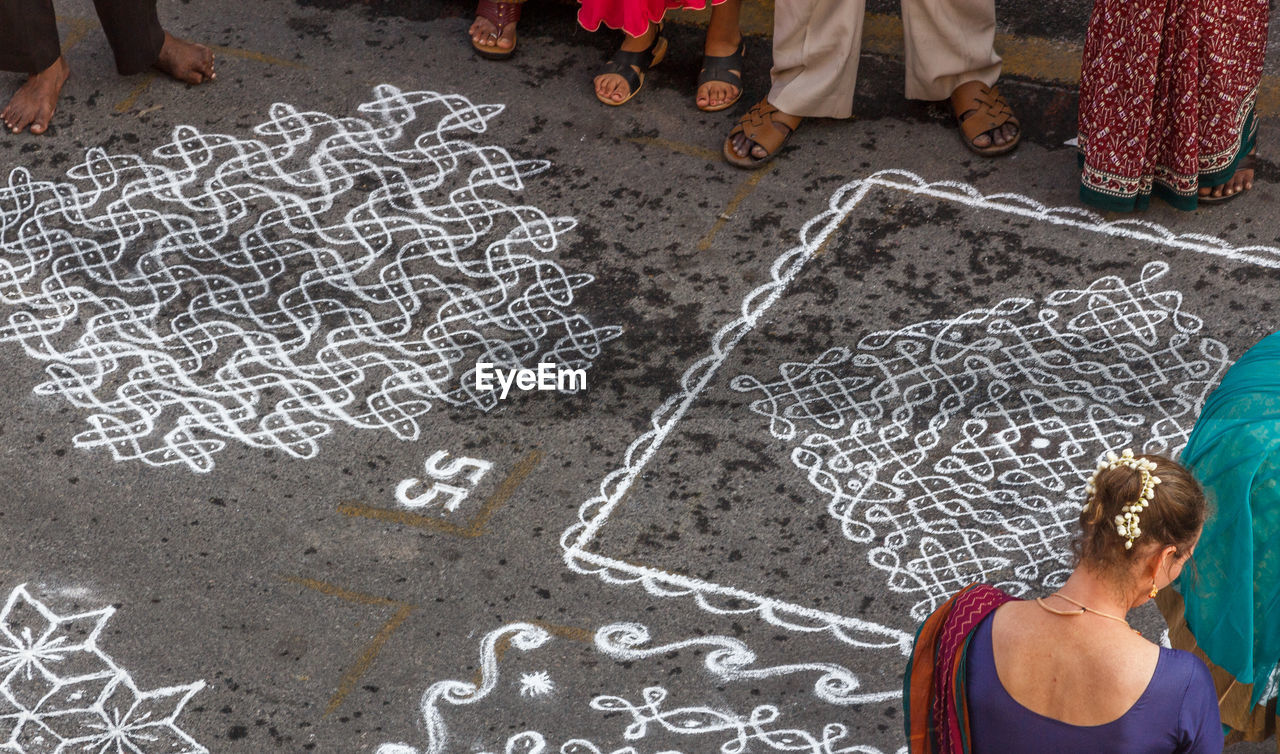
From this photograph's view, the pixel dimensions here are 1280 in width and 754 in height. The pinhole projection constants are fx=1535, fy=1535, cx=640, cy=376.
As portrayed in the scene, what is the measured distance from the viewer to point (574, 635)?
3396 mm

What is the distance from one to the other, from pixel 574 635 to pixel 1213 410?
56.7 inches

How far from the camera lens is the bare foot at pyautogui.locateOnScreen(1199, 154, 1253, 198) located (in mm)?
4473

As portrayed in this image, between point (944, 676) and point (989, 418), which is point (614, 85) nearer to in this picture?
point (989, 418)

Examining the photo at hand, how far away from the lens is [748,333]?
4188 mm

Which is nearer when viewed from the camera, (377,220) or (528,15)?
(377,220)

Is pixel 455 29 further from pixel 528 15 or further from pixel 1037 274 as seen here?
pixel 1037 274

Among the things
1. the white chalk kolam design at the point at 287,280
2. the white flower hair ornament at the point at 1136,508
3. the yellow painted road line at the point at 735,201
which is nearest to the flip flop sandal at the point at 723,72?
the yellow painted road line at the point at 735,201

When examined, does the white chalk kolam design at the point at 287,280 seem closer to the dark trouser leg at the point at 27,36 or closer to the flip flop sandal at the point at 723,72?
the dark trouser leg at the point at 27,36

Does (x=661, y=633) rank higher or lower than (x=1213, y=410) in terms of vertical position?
lower

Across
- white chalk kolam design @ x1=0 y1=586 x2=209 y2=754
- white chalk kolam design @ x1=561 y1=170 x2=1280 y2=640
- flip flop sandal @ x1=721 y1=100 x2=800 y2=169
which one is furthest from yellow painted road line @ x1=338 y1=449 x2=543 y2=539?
flip flop sandal @ x1=721 y1=100 x2=800 y2=169

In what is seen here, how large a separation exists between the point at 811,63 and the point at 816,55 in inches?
1.2

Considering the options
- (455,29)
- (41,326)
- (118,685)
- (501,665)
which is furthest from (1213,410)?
(455,29)

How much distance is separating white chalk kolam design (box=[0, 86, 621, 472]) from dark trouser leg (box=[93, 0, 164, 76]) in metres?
0.36

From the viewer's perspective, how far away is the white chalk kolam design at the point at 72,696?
10.5 feet
